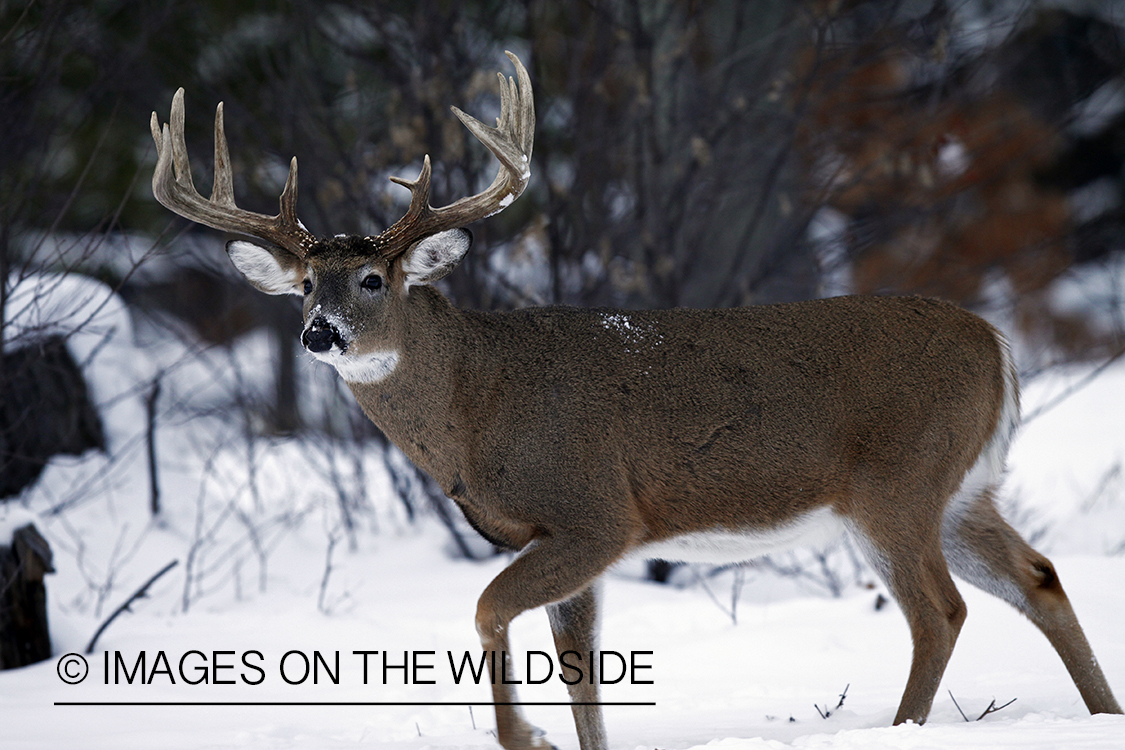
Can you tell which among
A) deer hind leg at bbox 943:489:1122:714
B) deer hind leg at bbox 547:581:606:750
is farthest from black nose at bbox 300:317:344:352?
deer hind leg at bbox 943:489:1122:714

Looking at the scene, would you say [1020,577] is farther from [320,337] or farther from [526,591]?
[320,337]

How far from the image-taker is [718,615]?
621 centimetres

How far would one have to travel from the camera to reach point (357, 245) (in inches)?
172

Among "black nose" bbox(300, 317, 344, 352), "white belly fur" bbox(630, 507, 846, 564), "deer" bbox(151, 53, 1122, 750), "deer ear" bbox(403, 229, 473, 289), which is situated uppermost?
"deer ear" bbox(403, 229, 473, 289)

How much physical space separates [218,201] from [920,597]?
3092mm

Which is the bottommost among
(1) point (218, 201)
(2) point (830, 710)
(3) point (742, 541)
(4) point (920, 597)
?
(2) point (830, 710)

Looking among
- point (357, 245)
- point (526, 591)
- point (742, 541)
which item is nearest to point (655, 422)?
point (742, 541)

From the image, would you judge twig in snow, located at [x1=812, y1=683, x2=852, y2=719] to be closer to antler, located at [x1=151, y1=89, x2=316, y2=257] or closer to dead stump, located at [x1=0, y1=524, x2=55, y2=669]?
antler, located at [x1=151, y1=89, x2=316, y2=257]

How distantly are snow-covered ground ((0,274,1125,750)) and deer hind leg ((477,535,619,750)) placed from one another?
39 cm

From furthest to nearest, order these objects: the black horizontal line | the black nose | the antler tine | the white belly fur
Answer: the black horizontal line → the antler tine → the white belly fur → the black nose

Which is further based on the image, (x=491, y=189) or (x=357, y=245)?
(x=491, y=189)

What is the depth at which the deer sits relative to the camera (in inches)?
164

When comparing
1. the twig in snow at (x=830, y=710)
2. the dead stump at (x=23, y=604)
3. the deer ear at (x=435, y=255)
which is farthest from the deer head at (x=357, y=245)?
the twig in snow at (x=830, y=710)

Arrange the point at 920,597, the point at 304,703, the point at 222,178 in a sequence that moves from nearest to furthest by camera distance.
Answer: the point at 920,597, the point at 222,178, the point at 304,703
